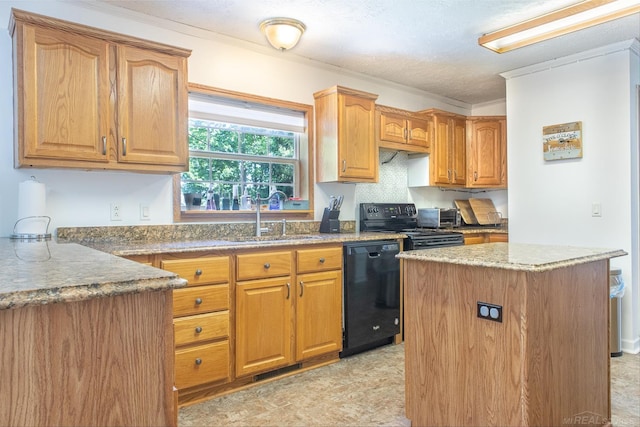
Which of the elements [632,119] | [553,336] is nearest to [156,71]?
[553,336]

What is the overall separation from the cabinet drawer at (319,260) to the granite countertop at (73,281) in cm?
178

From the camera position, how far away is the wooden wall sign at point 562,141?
360 cm

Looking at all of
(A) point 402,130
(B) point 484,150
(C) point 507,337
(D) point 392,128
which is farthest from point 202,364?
(B) point 484,150

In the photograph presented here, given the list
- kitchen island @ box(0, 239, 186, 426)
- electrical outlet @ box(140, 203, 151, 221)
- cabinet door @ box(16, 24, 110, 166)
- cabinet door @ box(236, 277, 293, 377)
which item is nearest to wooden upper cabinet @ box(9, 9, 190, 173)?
cabinet door @ box(16, 24, 110, 166)

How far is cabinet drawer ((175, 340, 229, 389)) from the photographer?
92.0 inches

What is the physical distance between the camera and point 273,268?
2.73 meters

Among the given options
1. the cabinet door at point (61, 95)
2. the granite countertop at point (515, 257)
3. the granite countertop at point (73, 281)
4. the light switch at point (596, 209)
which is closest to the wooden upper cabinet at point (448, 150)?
the light switch at point (596, 209)

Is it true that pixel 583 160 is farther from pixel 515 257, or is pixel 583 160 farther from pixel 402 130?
pixel 515 257

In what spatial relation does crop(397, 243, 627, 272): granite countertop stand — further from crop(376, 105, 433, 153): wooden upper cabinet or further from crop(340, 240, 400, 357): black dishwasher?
crop(376, 105, 433, 153): wooden upper cabinet

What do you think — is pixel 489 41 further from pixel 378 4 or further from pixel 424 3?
pixel 378 4

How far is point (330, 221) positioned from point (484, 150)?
7.33ft

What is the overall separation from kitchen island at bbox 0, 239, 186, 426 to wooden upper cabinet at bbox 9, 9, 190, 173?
1559 mm

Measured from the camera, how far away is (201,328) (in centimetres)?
241

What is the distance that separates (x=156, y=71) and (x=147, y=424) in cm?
222
